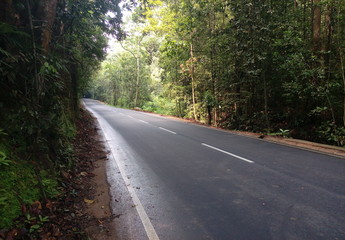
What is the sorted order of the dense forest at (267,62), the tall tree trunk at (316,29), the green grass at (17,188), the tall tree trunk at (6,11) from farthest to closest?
the tall tree trunk at (316,29) → the dense forest at (267,62) → the tall tree trunk at (6,11) → the green grass at (17,188)

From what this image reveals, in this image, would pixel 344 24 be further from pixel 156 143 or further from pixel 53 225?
pixel 53 225

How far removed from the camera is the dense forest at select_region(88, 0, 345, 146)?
35.5ft

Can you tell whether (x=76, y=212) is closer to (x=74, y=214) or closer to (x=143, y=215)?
(x=74, y=214)

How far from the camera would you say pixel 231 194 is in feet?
14.6

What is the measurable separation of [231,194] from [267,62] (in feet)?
34.9

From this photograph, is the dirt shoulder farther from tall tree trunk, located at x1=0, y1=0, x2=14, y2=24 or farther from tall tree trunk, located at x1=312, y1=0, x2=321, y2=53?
tall tree trunk, located at x1=312, y1=0, x2=321, y2=53

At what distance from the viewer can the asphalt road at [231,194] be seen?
10.8 feet

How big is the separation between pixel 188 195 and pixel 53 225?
2347mm

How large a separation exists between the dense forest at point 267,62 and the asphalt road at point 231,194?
5.08 metres

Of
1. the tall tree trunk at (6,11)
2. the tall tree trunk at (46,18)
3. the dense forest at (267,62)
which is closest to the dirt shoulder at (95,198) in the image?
the tall tree trunk at (46,18)

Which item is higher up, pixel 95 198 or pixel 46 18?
pixel 46 18

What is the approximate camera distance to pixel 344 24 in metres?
10.2

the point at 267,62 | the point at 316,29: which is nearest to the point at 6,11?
the point at 267,62

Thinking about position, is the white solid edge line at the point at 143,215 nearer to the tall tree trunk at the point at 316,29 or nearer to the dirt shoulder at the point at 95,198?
the dirt shoulder at the point at 95,198
